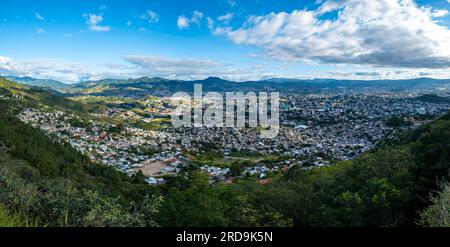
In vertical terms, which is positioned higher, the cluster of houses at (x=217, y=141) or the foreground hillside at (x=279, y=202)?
the foreground hillside at (x=279, y=202)

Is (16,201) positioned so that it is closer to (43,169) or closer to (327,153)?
(43,169)

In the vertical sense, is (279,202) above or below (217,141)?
above

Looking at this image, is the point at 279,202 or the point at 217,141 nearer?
the point at 279,202

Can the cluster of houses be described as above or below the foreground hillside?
below

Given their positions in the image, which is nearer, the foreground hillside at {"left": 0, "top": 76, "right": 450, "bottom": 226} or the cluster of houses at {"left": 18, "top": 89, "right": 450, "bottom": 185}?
the foreground hillside at {"left": 0, "top": 76, "right": 450, "bottom": 226}

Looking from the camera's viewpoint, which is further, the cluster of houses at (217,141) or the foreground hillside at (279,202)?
the cluster of houses at (217,141)
